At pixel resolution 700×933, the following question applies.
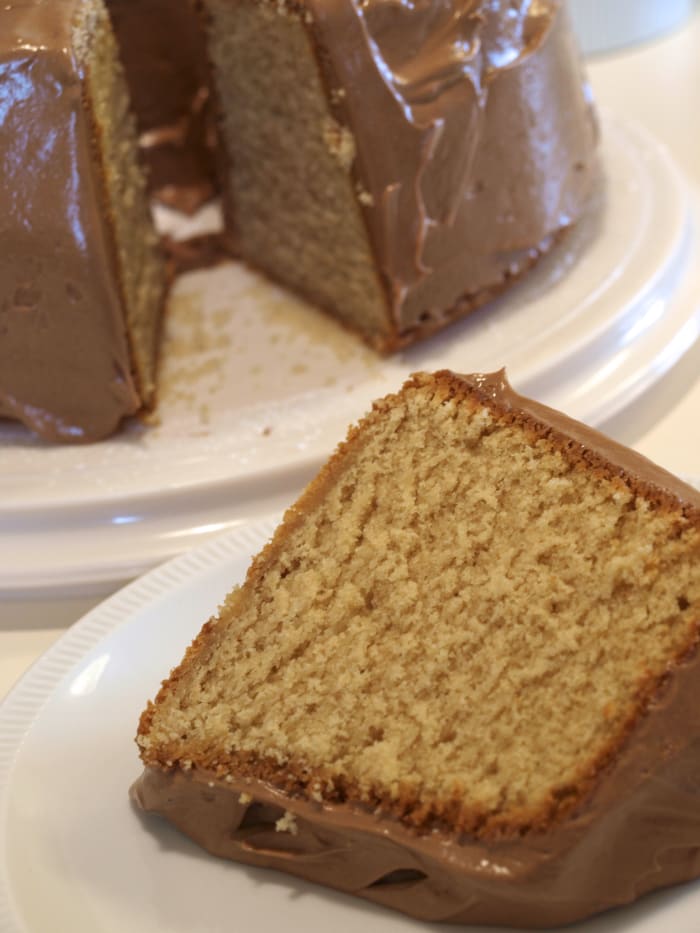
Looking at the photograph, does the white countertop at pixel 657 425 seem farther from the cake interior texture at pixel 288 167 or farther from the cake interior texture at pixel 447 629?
the cake interior texture at pixel 288 167

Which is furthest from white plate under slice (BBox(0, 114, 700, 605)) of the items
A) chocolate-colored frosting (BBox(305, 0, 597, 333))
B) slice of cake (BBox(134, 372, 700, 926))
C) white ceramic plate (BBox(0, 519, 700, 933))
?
slice of cake (BBox(134, 372, 700, 926))

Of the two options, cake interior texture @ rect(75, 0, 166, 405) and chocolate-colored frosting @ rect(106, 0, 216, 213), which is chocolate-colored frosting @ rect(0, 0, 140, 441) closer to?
cake interior texture @ rect(75, 0, 166, 405)

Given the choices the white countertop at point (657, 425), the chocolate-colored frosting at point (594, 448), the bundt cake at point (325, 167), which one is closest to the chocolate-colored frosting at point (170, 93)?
the bundt cake at point (325, 167)

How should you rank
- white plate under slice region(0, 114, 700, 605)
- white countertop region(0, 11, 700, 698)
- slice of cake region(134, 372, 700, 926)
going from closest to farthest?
slice of cake region(134, 372, 700, 926) < white countertop region(0, 11, 700, 698) < white plate under slice region(0, 114, 700, 605)

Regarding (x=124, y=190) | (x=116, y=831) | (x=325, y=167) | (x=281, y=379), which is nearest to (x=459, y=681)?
(x=116, y=831)

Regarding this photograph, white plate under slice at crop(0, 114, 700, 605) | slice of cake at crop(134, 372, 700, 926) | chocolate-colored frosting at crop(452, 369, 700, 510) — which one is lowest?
white plate under slice at crop(0, 114, 700, 605)
